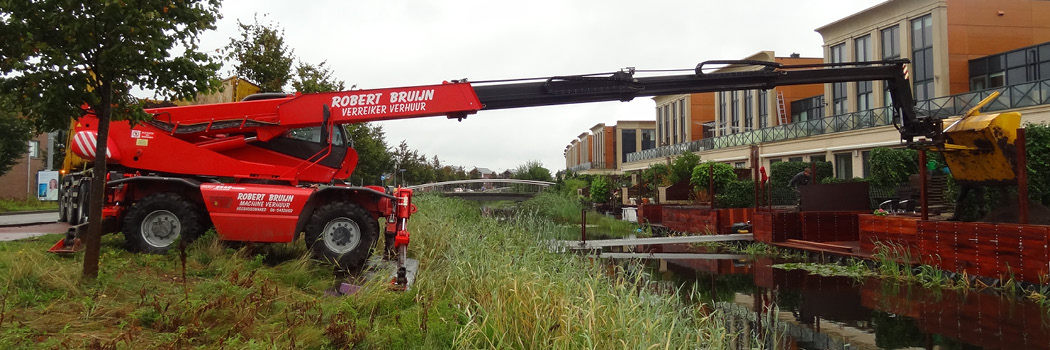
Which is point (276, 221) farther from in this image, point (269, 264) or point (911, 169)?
point (911, 169)

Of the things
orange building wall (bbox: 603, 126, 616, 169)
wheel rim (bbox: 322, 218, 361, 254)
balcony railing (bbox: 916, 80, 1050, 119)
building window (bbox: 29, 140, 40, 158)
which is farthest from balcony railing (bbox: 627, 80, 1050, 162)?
building window (bbox: 29, 140, 40, 158)

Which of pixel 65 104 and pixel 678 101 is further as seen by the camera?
pixel 678 101

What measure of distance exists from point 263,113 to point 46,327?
4.69 metres

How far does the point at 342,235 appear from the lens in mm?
8242

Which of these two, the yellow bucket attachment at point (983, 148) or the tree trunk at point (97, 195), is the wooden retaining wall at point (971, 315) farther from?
the tree trunk at point (97, 195)

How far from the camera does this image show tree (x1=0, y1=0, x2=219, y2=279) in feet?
18.4

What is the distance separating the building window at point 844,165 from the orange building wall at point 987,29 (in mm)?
4671

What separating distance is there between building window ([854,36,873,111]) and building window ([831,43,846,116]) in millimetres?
1110

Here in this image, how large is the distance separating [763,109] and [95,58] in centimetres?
3925

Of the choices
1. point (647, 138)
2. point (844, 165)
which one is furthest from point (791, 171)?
point (647, 138)

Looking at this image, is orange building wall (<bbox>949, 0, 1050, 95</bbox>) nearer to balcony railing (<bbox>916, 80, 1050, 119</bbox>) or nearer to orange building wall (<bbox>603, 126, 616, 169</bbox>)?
balcony railing (<bbox>916, 80, 1050, 119</bbox>)

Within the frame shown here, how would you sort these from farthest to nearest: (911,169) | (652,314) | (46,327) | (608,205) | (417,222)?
(608,205)
(911,169)
(417,222)
(652,314)
(46,327)

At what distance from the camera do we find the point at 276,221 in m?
7.94

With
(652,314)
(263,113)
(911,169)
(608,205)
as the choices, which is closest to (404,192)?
(263,113)
